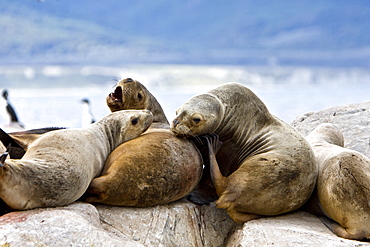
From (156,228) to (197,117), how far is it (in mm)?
1011

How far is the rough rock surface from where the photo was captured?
300 centimetres

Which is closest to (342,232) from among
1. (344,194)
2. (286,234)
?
(344,194)

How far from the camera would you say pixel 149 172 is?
3895 mm

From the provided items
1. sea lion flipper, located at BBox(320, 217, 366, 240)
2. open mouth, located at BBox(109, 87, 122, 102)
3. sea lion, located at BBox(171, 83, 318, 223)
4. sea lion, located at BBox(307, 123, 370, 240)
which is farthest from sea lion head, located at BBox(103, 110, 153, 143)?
sea lion flipper, located at BBox(320, 217, 366, 240)

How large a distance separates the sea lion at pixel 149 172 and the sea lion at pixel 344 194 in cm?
107

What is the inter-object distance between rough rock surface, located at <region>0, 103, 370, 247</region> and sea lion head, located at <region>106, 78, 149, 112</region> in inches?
55.2

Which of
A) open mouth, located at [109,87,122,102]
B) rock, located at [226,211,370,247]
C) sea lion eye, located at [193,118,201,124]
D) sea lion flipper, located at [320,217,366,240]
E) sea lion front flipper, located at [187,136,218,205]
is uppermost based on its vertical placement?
open mouth, located at [109,87,122,102]

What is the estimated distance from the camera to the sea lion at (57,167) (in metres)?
3.17

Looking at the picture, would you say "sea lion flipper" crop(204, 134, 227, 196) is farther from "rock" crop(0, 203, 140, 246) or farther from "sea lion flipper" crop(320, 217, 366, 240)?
"rock" crop(0, 203, 140, 246)

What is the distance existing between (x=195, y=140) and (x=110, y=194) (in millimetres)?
1032

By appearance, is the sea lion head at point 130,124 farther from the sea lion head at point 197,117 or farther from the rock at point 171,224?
the rock at point 171,224

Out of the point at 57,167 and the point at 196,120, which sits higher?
the point at 196,120

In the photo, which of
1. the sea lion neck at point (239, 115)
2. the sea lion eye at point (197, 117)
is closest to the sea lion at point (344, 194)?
the sea lion neck at point (239, 115)

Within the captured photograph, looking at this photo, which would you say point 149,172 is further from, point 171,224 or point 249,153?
point 249,153
